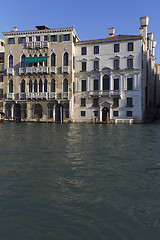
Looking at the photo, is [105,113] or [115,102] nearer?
[115,102]

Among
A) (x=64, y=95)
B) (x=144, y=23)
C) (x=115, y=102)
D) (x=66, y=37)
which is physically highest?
(x=144, y=23)

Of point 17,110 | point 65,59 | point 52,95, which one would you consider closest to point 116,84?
point 65,59

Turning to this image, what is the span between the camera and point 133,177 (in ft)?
21.4

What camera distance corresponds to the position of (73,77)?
3288 cm

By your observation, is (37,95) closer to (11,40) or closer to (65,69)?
(65,69)

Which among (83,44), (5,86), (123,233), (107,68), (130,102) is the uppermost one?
(83,44)

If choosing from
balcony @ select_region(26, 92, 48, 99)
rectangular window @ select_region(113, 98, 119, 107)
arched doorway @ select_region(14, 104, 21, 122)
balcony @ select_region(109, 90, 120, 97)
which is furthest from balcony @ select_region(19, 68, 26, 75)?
rectangular window @ select_region(113, 98, 119, 107)

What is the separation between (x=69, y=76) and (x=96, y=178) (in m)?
27.2

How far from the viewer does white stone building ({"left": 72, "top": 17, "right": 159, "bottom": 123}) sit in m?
30.5

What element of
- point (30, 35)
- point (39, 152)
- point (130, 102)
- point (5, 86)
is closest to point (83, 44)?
point (30, 35)

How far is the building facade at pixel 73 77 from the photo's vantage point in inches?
1212

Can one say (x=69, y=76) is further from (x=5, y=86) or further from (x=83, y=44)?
(x=5, y=86)

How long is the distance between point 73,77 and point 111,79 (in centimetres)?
572

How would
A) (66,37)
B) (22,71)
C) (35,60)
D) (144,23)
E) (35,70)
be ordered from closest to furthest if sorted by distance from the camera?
(66,37) < (35,60) < (35,70) < (144,23) < (22,71)
